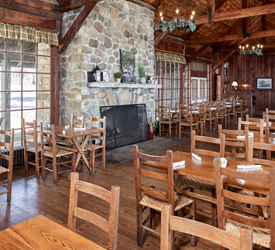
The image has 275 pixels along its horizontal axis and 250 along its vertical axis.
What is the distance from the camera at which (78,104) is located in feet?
18.6

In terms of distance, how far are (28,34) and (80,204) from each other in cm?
345

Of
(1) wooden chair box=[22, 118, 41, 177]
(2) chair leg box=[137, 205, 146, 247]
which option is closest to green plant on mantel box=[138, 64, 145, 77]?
(1) wooden chair box=[22, 118, 41, 177]

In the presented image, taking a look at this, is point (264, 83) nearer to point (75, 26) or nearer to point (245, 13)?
point (245, 13)

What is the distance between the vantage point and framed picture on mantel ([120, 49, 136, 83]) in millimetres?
6619

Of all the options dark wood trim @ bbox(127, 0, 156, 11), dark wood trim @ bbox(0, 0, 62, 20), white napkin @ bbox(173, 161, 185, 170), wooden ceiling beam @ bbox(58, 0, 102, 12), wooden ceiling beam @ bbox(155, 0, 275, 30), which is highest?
dark wood trim @ bbox(127, 0, 156, 11)

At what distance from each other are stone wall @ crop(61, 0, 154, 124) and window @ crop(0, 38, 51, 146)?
1.39 feet

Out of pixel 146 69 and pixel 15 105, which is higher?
pixel 146 69

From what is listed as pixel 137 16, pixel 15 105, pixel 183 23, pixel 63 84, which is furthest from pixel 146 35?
pixel 15 105

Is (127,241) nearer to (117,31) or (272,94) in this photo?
(117,31)

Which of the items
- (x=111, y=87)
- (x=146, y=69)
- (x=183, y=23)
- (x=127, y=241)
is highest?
(x=183, y=23)

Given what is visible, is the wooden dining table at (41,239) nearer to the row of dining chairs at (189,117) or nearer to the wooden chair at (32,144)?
the wooden chair at (32,144)

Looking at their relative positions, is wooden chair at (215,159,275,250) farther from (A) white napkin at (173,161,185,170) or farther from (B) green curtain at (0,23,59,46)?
(B) green curtain at (0,23,59,46)

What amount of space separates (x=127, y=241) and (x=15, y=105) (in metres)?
3.69

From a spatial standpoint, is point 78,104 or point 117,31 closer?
point 78,104
